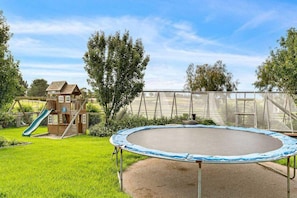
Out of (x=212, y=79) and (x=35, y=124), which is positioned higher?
(x=212, y=79)

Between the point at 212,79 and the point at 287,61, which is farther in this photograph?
the point at 212,79

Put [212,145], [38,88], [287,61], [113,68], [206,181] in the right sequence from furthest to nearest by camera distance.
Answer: [38,88]
[113,68]
[287,61]
[206,181]
[212,145]

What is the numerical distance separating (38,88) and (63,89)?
21480mm

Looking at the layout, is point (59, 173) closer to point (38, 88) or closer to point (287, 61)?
point (287, 61)

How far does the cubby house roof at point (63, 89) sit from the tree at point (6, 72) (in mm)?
3370

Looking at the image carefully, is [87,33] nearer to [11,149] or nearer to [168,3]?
[168,3]

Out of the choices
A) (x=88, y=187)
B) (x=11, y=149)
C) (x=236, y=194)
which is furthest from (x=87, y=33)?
(x=236, y=194)

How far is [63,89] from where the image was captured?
430 inches

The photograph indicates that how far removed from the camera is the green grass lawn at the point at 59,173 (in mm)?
3434

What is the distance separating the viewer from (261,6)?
22.9 feet

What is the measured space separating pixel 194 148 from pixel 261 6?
210 inches

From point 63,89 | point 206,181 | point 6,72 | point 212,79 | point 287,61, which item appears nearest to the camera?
point 206,181

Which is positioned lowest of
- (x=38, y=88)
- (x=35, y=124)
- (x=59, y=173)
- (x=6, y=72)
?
(x=59, y=173)

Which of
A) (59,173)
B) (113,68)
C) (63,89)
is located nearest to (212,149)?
(59,173)
